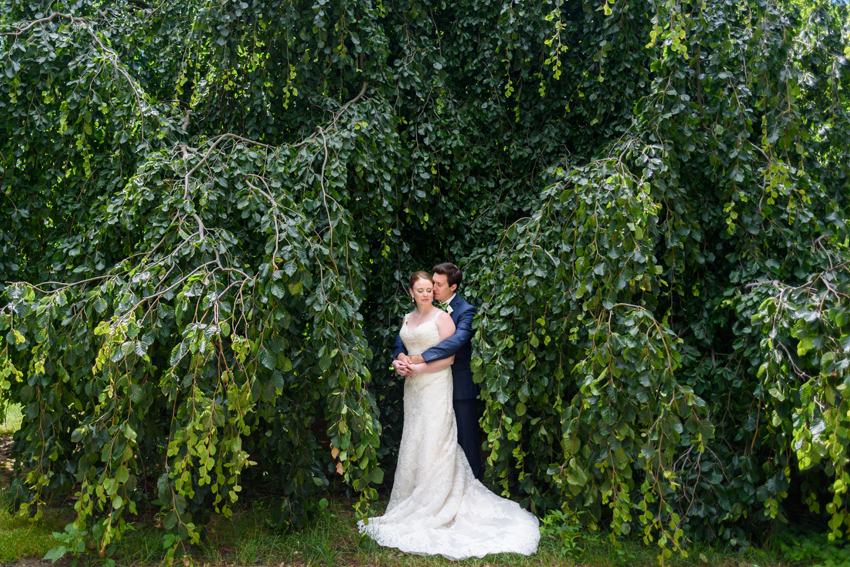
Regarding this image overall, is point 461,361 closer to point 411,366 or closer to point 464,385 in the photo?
point 464,385

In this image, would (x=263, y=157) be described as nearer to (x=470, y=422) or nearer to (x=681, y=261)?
(x=470, y=422)

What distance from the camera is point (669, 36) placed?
2967 mm

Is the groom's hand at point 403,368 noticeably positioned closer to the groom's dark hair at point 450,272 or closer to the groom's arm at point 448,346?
the groom's arm at point 448,346

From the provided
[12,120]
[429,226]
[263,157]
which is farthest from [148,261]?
[429,226]

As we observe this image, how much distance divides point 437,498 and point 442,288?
1.24 meters

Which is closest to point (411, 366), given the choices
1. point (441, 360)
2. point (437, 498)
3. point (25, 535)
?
point (441, 360)

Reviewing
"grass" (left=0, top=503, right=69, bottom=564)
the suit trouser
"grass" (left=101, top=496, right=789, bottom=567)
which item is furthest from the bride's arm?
"grass" (left=0, top=503, right=69, bottom=564)

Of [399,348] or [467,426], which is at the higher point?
[399,348]

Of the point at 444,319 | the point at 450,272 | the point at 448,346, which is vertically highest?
the point at 450,272

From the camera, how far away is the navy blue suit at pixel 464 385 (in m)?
3.72

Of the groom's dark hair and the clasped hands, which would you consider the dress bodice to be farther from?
the groom's dark hair

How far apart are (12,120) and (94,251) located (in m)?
0.99

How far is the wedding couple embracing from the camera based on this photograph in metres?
3.27

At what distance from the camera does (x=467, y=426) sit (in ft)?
12.5
